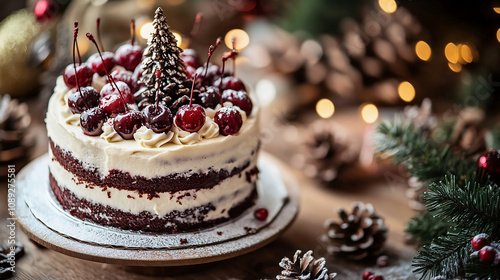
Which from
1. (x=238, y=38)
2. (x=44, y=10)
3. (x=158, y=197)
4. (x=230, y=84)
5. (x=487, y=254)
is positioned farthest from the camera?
(x=238, y=38)


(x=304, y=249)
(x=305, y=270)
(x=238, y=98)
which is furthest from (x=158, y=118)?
(x=304, y=249)

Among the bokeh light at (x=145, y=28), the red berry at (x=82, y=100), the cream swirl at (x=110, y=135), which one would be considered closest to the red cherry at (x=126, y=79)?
the red berry at (x=82, y=100)

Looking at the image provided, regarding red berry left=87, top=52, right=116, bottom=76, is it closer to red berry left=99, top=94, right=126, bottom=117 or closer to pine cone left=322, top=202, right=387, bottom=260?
red berry left=99, top=94, right=126, bottom=117

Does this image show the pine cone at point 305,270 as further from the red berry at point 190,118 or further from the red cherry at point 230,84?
the red cherry at point 230,84

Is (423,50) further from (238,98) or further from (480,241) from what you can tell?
(480,241)

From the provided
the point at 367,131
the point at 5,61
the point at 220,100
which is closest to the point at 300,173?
the point at 367,131

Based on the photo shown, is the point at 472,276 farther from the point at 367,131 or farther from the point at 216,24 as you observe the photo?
the point at 216,24
